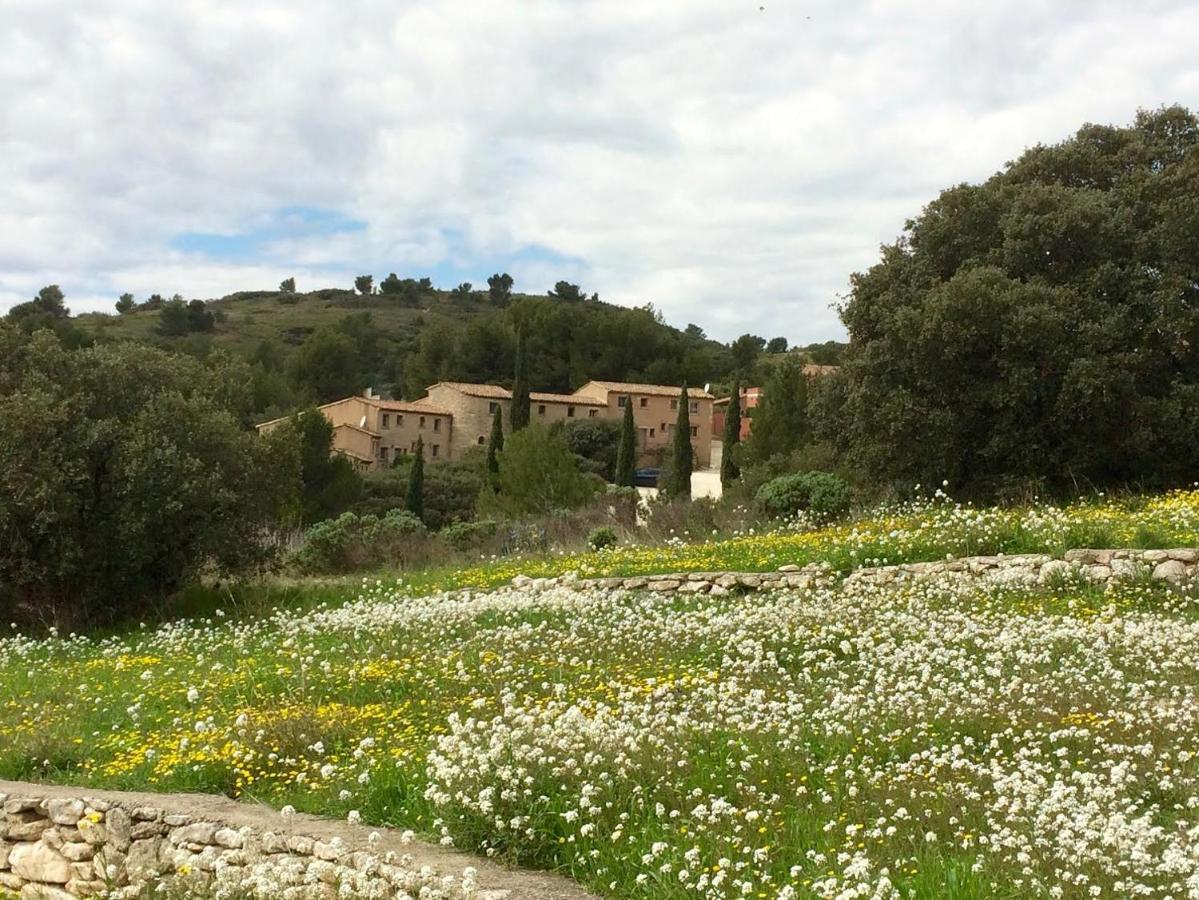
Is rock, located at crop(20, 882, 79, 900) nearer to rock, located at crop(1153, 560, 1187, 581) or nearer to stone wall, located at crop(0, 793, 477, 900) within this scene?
stone wall, located at crop(0, 793, 477, 900)

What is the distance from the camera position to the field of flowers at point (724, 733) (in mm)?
5242

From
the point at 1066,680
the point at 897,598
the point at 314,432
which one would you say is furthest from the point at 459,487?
the point at 1066,680

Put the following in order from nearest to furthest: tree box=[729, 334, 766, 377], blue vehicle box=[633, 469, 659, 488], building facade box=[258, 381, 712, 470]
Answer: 1. blue vehicle box=[633, 469, 659, 488]
2. building facade box=[258, 381, 712, 470]
3. tree box=[729, 334, 766, 377]

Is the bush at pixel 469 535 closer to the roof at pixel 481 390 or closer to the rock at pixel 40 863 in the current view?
the rock at pixel 40 863

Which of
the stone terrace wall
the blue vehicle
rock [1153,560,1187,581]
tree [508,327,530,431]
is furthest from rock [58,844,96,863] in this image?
the blue vehicle

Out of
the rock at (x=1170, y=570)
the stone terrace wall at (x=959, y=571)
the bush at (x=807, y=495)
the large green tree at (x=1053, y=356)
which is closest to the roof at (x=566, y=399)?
the bush at (x=807, y=495)

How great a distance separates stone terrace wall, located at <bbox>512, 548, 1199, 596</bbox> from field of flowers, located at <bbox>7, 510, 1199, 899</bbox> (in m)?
0.38

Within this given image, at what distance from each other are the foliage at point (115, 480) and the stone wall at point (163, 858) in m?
8.36

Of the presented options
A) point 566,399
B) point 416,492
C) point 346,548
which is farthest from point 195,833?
point 566,399

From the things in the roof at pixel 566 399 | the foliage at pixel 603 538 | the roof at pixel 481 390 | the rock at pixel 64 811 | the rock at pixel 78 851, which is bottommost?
the rock at pixel 78 851

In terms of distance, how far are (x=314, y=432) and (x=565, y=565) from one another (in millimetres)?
33300

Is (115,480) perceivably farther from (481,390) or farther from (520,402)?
(481,390)

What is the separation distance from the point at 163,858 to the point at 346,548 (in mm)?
16480

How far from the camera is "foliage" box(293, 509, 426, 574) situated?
882 inches
